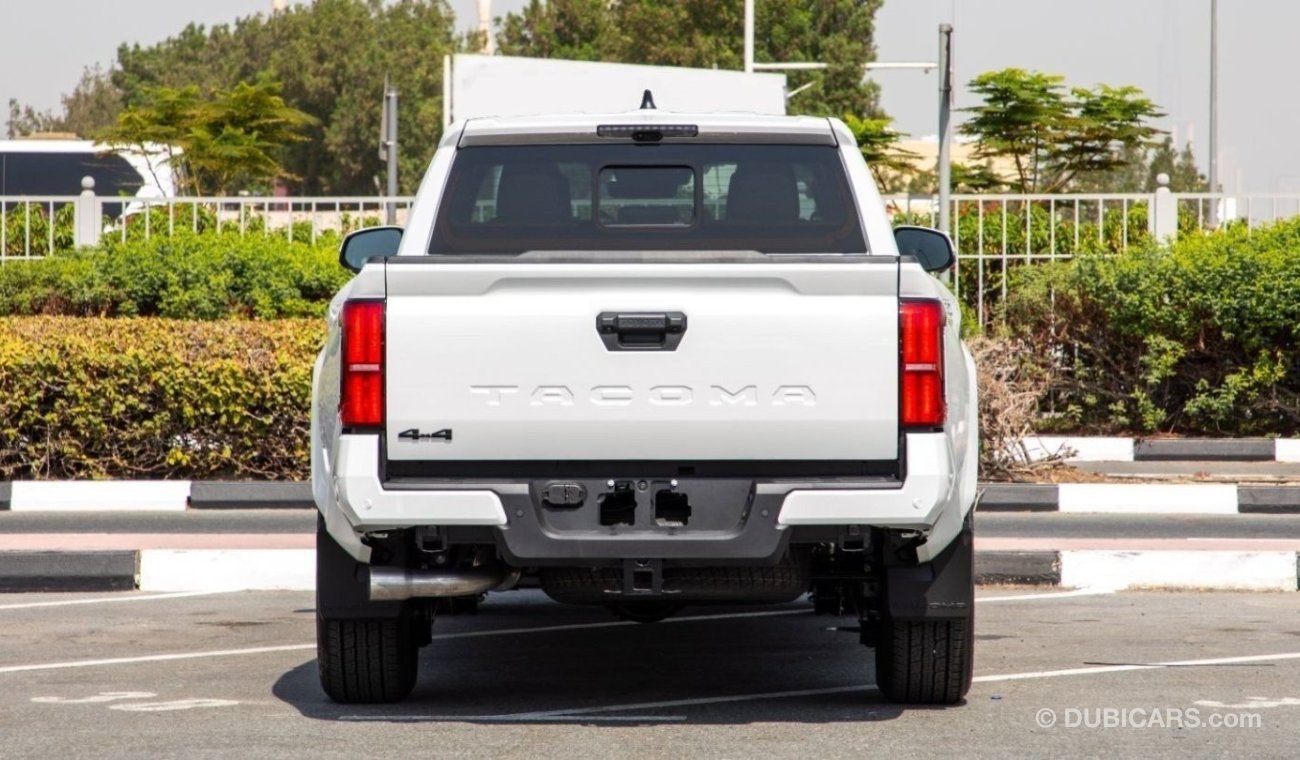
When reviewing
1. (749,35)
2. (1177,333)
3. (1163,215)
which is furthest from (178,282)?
(749,35)

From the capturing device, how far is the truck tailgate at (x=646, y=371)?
5.32 metres

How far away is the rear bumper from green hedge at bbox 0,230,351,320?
1163cm

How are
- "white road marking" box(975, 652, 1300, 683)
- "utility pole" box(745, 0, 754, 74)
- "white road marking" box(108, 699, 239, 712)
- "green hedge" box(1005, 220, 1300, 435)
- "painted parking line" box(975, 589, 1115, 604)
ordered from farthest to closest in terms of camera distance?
"utility pole" box(745, 0, 754, 74) → "green hedge" box(1005, 220, 1300, 435) → "painted parking line" box(975, 589, 1115, 604) → "white road marking" box(975, 652, 1300, 683) → "white road marking" box(108, 699, 239, 712)

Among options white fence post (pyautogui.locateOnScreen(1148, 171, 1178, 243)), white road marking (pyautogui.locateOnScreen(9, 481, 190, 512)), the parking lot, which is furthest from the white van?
the parking lot

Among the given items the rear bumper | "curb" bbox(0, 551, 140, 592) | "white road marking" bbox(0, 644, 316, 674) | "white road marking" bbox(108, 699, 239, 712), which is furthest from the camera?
"curb" bbox(0, 551, 140, 592)

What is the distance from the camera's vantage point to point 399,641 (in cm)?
594

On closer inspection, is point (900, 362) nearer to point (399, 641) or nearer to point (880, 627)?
point (880, 627)

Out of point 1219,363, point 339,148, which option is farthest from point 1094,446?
point 339,148

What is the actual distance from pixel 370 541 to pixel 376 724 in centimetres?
59

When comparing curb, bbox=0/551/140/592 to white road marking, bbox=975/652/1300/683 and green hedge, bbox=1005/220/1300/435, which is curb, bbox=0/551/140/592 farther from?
green hedge, bbox=1005/220/1300/435

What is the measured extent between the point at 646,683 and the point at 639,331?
169cm

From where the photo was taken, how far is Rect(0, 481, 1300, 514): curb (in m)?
12.2

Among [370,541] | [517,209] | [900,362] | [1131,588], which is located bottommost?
[1131,588]

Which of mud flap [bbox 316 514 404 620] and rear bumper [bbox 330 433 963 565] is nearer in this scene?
rear bumper [bbox 330 433 963 565]
